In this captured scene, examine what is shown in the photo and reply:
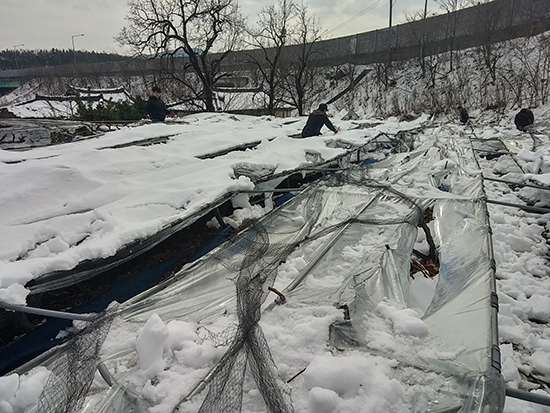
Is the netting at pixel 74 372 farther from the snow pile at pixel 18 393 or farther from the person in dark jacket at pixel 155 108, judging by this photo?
the person in dark jacket at pixel 155 108

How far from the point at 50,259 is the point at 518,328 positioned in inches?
130

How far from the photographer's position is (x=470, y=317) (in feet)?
A: 5.60

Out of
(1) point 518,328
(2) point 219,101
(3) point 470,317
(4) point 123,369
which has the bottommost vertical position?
(1) point 518,328

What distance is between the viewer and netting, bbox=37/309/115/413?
1393 millimetres

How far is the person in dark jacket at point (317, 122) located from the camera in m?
7.05

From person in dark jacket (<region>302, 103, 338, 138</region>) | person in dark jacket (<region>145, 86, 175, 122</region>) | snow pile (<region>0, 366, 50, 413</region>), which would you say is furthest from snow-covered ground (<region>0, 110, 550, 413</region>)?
person in dark jacket (<region>145, 86, 175, 122</region>)

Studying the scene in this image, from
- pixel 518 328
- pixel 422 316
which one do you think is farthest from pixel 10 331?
pixel 518 328

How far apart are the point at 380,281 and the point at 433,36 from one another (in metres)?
24.6

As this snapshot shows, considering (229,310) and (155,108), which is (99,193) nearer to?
(229,310)

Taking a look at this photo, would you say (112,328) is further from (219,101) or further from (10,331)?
(219,101)

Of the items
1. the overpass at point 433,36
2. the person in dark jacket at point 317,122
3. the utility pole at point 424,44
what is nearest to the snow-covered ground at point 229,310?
the person in dark jacket at point 317,122

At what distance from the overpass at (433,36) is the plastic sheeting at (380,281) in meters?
18.9

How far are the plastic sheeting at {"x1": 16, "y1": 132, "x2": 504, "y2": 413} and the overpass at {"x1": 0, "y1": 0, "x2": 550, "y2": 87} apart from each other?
1888 cm

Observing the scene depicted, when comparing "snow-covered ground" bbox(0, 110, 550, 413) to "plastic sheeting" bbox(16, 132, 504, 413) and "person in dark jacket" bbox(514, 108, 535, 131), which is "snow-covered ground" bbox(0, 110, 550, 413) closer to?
"plastic sheeting" bbox(16, 132, 504, 413)
